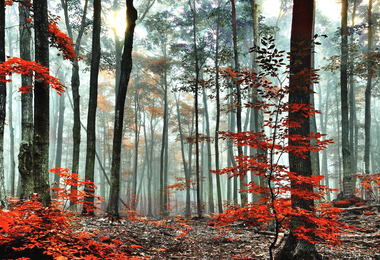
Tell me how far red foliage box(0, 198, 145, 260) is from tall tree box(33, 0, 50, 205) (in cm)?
51

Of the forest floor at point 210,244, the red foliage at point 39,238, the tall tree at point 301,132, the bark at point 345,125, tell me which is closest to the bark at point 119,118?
the forest floor at point 210,244

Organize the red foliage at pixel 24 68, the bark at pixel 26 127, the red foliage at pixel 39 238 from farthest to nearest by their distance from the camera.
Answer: the bark at pixel 26 127 < the red foliage at pixel 24 68 < the red foliage at pixel 39 238

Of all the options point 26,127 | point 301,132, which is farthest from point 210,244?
point 26,127

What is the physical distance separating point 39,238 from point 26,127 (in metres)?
4.75

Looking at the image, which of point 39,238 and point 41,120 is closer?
point 39,238

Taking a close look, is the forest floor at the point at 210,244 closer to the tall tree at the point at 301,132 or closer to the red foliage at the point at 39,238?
the tall tree at the point at 301,132

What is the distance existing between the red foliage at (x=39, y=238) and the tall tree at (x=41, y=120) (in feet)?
1.67

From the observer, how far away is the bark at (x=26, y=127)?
235 inches

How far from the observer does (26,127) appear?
686 centimetres

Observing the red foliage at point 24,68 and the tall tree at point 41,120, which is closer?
the red foliage at point 24,68

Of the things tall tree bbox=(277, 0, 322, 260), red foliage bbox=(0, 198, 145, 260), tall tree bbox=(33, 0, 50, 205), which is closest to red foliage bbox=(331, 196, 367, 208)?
tall tree bbox=(277, 0, 322, 260)

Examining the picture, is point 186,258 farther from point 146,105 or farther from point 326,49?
point 326,49

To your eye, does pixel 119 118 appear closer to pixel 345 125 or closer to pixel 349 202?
pixel 349 202

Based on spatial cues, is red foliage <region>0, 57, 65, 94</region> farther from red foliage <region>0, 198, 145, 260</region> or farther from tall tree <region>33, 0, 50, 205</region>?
red foliage <region>0, 198, 145, 260</region>
